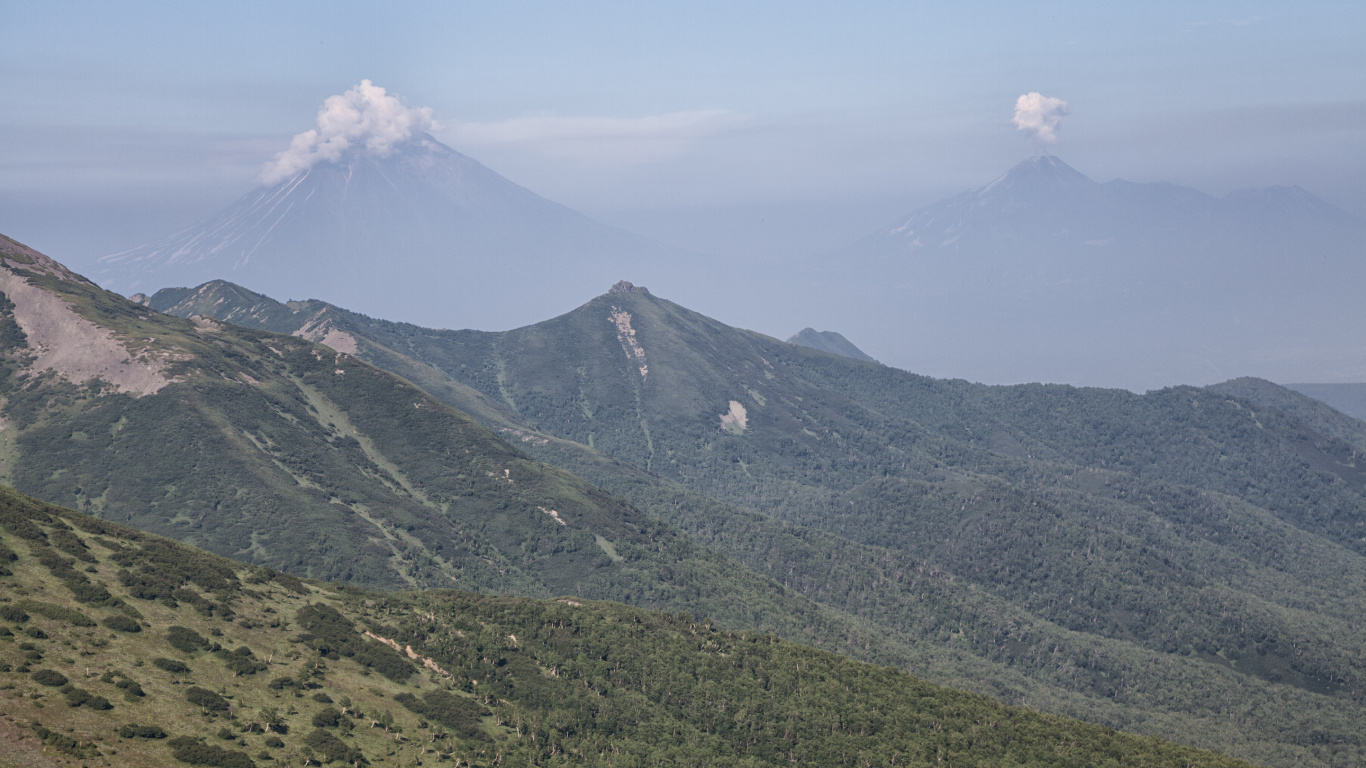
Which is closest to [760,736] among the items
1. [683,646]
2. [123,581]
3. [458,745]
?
[683,646]

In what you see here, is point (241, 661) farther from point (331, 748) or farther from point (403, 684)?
point (403, 684)

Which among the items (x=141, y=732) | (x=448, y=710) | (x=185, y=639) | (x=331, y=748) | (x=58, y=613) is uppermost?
(x=58, y=613)

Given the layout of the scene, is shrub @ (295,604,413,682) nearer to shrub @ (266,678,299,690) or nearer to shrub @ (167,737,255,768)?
shrub @ (266,678,299,690)

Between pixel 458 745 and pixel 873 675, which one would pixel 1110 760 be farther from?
pixel 458 745

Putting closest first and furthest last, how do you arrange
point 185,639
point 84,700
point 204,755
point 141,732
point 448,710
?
point 84,700
point 141,732
point 204,755
point 185,639
point 448,710

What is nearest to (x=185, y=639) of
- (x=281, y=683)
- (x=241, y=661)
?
(x=241, y=661)

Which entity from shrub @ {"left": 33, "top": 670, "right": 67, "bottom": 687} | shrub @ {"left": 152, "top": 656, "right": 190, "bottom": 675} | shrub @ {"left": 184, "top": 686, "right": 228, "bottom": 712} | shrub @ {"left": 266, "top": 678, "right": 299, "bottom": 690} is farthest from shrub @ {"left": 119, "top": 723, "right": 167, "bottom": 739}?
shrub @ {"left": 266, "top": 678, "right": 299, "bottom": 690}
